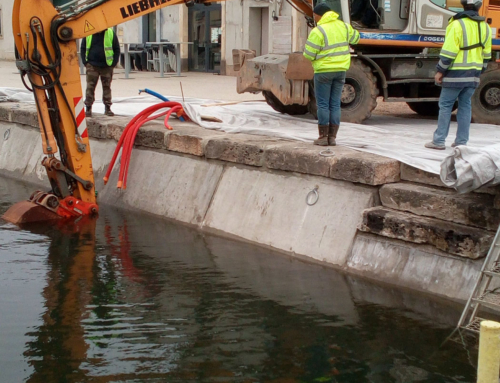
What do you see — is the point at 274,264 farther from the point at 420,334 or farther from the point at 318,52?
the point at 318,52

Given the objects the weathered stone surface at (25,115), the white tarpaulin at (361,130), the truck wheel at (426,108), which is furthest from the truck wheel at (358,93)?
the weathered stone surface at (25,115)

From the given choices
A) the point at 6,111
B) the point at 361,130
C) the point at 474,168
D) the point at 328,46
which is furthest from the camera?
the point at 6,111

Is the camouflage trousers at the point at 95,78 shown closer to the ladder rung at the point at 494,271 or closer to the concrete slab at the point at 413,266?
the concrete slab at the point at 413,266

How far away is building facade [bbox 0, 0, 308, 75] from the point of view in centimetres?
2333

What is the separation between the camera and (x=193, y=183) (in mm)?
8492

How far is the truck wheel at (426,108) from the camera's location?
1254 cm

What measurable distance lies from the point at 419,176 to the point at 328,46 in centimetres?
209

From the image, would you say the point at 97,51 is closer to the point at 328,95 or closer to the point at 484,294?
the point at 328,95

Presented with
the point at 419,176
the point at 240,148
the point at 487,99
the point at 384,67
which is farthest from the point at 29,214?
the point at 487,99

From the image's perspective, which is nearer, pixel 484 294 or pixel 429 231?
pixel 484 294

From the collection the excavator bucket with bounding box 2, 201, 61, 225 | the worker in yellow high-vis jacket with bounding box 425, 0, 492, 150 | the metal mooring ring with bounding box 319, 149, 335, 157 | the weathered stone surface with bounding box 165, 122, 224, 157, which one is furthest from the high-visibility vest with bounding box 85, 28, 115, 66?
the worker in yellow high-vis jacket with bounding box 425, 0, 492, 150

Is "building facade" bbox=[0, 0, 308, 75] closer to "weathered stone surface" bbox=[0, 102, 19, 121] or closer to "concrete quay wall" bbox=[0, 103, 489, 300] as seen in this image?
"weathered stone surface" bbox=[0, 102, 19, 121]

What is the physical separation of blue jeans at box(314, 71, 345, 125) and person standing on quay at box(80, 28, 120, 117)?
145 inches

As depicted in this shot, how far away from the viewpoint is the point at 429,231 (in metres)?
6.02
